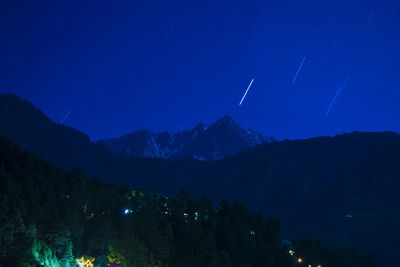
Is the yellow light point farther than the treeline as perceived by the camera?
Yes

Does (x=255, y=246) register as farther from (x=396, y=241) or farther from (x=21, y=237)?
(x=396, y=241)

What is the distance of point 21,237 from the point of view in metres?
55.3

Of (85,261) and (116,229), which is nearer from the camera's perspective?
(85,261)

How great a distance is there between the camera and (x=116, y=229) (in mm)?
73625

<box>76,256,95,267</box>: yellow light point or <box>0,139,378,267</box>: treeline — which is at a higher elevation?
<box>0,139,378,267</box>: treeline

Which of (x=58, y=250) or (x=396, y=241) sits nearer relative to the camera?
(x=58, y=250)

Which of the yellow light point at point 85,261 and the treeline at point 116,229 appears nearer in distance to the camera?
the treeline at point 116,229

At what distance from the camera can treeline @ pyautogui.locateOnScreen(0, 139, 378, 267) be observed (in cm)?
5991

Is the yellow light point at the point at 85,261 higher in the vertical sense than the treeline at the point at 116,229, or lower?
lower

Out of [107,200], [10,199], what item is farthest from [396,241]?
[10,199]

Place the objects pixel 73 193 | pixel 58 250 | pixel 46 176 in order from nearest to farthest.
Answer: pixel 58 250 < pixel 73 193 < pixel 46 176

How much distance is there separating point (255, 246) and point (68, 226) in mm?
36264

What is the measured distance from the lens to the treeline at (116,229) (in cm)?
5991

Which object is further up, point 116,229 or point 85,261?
point 116,229
